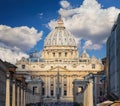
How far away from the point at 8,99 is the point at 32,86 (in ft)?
437

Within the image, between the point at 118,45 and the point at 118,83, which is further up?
the point at 118,45

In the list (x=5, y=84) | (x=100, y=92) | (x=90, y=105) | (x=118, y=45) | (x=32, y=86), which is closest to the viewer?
(x=118, y=45)

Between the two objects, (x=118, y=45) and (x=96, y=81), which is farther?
(x=96, y=81)

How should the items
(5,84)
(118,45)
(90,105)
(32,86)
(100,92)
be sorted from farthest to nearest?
(32,86) → (100,92) → (90,105) → (5,84) → (118,45)

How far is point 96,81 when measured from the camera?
361 feet

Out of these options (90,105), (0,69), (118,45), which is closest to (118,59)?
(118,45)

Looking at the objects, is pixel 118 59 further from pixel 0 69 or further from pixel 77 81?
Answer: pixel 77 81

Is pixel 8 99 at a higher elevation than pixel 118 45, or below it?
below

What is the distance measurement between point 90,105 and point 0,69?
29452 mm

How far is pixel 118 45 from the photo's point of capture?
188ft

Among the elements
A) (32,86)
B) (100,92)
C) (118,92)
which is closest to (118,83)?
(118,92)

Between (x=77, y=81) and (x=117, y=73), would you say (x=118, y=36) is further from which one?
(x=77, y=81)

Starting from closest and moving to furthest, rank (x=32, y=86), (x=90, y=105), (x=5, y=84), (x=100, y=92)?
(x=5, y=84) < (x=90, y=105) < (x=100, y=92) < (x=32, y=86)

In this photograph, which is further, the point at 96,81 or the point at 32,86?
the point at 32,86
